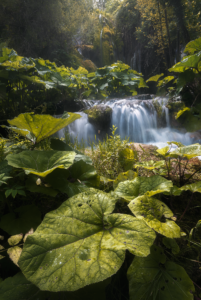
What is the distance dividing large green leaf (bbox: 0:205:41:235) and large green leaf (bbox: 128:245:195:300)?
0.64m

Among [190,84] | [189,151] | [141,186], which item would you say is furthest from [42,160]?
[190,84]

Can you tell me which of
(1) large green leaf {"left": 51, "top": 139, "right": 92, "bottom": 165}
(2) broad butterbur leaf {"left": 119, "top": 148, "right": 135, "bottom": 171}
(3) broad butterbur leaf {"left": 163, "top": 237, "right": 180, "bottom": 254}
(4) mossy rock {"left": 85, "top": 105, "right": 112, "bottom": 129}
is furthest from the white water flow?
(3) broad butterbur leaf {"left": 163, "top": 237, "right": 180, "bottom": 254}

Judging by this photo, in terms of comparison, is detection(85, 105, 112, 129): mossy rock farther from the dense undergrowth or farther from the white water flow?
the dense undergrowth

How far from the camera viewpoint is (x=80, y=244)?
2.34 ft

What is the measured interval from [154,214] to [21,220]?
0.84 metres

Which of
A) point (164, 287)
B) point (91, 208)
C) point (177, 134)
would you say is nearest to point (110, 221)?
point (91, 208)

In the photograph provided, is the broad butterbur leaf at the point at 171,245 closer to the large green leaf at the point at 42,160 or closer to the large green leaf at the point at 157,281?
the large green leaf at the point at 157,281

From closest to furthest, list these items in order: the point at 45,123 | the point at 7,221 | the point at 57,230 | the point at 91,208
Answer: the point at 57,230 → the point at 91,208 → the point at 7,221 → the point at 45,123

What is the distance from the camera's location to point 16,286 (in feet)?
2.40

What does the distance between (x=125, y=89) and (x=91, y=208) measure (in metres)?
8.51

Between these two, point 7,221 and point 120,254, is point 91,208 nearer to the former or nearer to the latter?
point 120,254

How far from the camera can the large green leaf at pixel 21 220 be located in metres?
0.93

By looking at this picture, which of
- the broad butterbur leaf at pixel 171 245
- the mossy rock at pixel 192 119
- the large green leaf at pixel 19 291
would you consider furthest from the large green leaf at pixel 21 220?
the mossy rock at pixel 192 119

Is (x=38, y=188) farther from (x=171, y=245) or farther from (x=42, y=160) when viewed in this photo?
(x=171, y=245)
